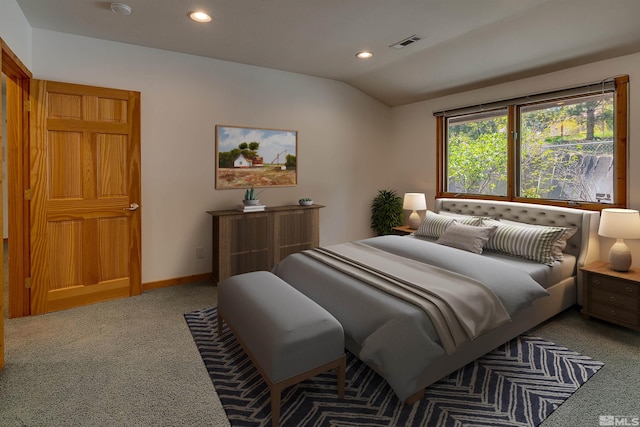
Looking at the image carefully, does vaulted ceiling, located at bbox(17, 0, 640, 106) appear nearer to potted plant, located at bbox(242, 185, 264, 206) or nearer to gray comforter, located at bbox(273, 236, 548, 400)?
potted plant, located at bbox(242, 185, 264, 206)

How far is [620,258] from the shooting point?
2.99 metres

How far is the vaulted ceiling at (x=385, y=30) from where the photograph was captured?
112 inches

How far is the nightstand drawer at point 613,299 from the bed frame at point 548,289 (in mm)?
211

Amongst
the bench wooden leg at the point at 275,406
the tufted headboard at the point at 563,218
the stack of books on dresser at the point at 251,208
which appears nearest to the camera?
the bench wooden leg at the point at 275,406

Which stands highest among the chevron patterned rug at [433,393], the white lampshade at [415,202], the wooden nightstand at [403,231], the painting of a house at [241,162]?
the painting of a house at [241,162]

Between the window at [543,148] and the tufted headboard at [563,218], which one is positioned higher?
the window at [543,148]

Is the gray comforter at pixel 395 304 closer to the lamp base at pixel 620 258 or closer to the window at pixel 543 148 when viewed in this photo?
the lamp base at pixel 620 258

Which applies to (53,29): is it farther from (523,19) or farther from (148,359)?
(523,19)

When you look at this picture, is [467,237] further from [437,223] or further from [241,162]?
[241,162]

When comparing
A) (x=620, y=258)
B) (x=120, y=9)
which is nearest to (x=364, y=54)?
(x=120, y=9)

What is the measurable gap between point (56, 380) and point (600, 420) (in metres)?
3.22

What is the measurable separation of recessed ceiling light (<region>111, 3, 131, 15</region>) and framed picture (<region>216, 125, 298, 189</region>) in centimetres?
151

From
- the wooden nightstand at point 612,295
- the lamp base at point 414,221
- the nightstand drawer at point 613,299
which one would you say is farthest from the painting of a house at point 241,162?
the nightstand drawer at point 613,299

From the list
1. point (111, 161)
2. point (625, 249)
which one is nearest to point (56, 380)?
point (111, 161)
